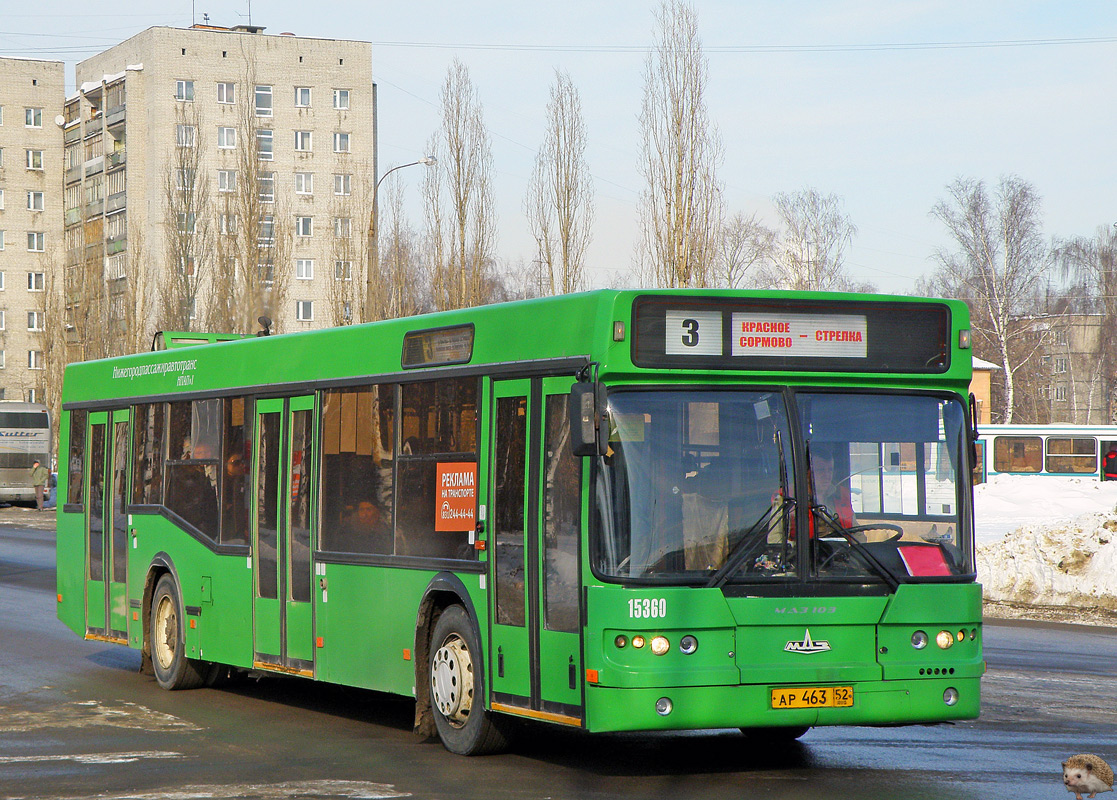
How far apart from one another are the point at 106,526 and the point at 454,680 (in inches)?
246

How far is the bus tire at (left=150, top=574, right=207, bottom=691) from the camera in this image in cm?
1302

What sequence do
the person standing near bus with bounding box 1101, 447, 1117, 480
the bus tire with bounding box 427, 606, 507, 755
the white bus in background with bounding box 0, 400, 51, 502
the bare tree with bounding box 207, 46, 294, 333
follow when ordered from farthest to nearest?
the white bus in background with bounding box 0, 400, 51, 502
the bare tree with bounding box 207, 46, 294, 333
the person standing near bus with bounding box 1101, 447, 1117, 480
the bus tire with bounding box 427, 606, 507, 755

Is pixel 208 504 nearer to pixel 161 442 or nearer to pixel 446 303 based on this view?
pixel 161 442

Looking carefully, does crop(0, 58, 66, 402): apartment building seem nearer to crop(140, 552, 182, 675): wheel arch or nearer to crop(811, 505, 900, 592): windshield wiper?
crop(140, 552, 182, 675): wheel arch

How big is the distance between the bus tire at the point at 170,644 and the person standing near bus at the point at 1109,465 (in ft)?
Answer: 119

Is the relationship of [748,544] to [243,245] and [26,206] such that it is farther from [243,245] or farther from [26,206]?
[26,206]

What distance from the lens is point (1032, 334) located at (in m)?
74.4

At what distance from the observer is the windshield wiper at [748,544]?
8156 mm

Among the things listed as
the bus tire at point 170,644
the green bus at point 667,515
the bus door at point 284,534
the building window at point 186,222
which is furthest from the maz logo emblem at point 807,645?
the building window at point 186,222

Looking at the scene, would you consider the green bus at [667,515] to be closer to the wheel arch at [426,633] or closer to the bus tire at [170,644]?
the wheel arch at [426,633]

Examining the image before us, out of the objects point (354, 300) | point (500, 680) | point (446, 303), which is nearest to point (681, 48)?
point (446, 303)

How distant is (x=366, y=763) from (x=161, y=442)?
5320mm

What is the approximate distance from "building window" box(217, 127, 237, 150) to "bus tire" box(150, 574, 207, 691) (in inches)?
2802

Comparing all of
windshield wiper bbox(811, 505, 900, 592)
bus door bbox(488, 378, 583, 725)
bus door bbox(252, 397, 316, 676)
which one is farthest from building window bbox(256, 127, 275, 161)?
windshield wiper bbox(811, 505, 900, 592)
